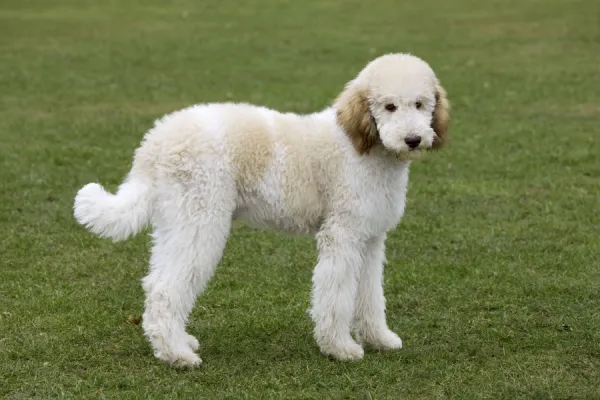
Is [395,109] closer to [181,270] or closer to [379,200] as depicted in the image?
[379,200]

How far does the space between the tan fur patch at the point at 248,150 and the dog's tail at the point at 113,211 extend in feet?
1.74

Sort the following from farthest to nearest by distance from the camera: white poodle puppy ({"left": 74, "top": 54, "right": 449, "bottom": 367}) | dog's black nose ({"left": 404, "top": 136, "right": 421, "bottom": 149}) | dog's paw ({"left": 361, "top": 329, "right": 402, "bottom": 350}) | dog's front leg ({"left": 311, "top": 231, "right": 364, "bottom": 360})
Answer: dog's paw ({"left": 361, "top": 329, "right": 402, "bottom": 350}), dog's front leg ({"left": 311, "top": 231, "right": 364, "bottom": 360}), white poodle puppy ({"left": 74, "top": 54, "right": 449, "bottom": 367}), dog's black nose ({"left": 404, "top": 136, "right": 421, "bottom": 149})

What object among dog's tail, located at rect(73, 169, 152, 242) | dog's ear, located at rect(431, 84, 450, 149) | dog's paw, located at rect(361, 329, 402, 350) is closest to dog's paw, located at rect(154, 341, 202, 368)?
dog's tail, located at rect(73, 169, 152, 242)

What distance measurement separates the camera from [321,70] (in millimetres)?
17609

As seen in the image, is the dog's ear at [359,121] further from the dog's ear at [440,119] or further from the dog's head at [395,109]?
the dog's ear at [440,119]

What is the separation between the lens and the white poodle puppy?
577 cm

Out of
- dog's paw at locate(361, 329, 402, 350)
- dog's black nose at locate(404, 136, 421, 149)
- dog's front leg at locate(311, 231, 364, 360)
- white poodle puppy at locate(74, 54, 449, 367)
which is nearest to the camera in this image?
dog's black nose at locate(404, 136, 421, 149)

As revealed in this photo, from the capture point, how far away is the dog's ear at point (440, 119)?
596cm

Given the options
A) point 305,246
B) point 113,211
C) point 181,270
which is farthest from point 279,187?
point 305,246

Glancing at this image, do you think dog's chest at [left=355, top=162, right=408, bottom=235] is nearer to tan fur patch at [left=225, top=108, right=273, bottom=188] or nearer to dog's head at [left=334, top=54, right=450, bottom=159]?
dog's head at [left=334, top=54, right=450, bottom=159]

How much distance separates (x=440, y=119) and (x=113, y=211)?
6.24ft

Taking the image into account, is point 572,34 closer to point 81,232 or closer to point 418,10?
point 418,10

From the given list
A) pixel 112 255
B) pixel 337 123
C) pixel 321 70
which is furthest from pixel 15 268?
pixel 321 70

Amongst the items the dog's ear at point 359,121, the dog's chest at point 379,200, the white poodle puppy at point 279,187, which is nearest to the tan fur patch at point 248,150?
the white poodle puppy at point 279,187
